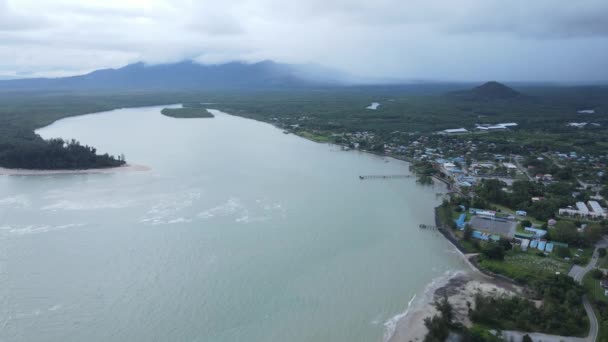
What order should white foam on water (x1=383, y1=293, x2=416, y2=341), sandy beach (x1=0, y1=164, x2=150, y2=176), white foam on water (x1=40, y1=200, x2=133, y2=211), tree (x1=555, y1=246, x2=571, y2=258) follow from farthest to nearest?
1. sandy beach (x1=0, y1=164, x2=150, y2=176)
2. white foam on water (x1=40, y1=200, x2=133, y2=211)
3. tree (x1=555, y1=246, x2=571, y2=258)
4. white foam on water (x1=383, y1=293, x2=416, y2=341)

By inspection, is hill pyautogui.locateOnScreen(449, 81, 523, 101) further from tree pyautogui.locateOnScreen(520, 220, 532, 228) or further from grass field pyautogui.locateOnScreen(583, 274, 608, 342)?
grass field pyautogui.locateOnScreen(583, 274, 608, 342)

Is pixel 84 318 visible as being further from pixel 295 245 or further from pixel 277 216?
pixel 277 216

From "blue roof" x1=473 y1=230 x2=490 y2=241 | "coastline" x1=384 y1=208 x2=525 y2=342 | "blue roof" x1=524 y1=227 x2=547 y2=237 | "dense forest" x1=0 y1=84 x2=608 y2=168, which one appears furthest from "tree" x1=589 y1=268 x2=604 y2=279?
"dense forest" x1=0 y1=84 x2=608 y2=168

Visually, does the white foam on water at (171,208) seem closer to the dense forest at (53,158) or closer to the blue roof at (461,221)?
the dense forest at (53,158)

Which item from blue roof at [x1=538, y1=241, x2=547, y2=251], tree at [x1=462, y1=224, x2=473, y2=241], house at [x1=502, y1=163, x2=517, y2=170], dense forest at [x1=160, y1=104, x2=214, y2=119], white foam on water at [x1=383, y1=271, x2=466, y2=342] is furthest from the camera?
dense forest at [x1=160, y1=104, x2=214, y2=119]

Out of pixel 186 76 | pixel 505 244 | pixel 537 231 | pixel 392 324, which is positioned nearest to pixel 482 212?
pixel 537 231

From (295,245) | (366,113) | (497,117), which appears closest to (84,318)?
(295,245)
